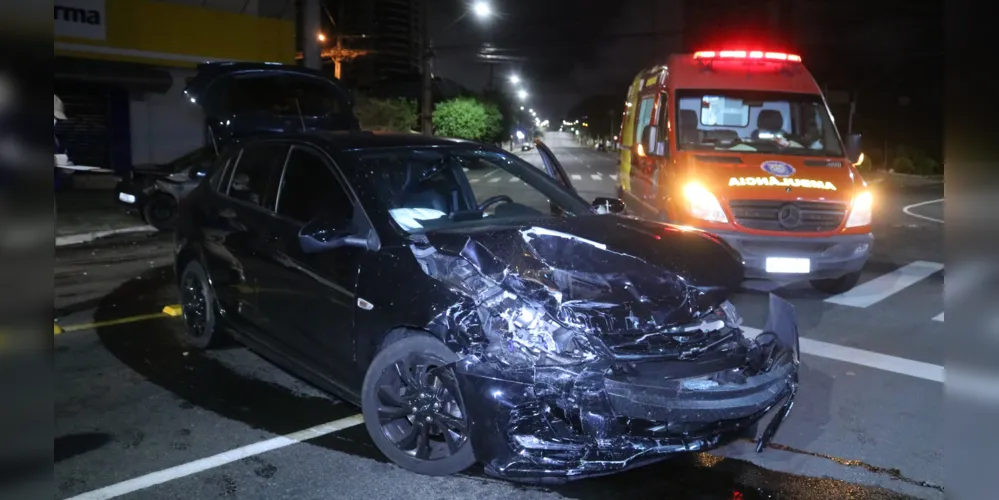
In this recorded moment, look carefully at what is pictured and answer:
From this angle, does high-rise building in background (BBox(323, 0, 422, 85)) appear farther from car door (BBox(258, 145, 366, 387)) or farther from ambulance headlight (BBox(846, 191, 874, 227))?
car door (BBox(258, 145, 366, 387))

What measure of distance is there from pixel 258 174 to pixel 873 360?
485 centimetres

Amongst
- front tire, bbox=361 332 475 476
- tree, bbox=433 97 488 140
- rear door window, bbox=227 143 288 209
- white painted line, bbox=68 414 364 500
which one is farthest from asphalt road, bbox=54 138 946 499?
tree, bbox=433 97 488 140

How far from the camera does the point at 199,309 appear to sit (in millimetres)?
6391

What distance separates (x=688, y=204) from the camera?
8.45m

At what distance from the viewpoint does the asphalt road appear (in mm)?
4113

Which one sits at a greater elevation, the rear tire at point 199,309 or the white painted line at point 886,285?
the rear tire at point 199,309

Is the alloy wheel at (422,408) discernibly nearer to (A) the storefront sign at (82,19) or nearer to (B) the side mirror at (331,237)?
(B) the side mirror at (331,237)

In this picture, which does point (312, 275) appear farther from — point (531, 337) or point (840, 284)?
point (840, 284)

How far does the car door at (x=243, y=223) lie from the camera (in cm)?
549

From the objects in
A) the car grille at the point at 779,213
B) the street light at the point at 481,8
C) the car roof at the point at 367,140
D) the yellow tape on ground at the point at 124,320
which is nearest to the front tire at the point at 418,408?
the car roof at the point at 367,140

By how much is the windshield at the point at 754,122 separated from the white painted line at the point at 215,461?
551cm

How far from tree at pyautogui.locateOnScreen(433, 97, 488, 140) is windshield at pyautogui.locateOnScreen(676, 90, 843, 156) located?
32.9 meters

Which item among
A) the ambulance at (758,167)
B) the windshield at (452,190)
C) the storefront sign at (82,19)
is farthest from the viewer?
the storefront sign at (82,19)

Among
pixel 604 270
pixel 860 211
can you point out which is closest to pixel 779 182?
pixel 860 211
